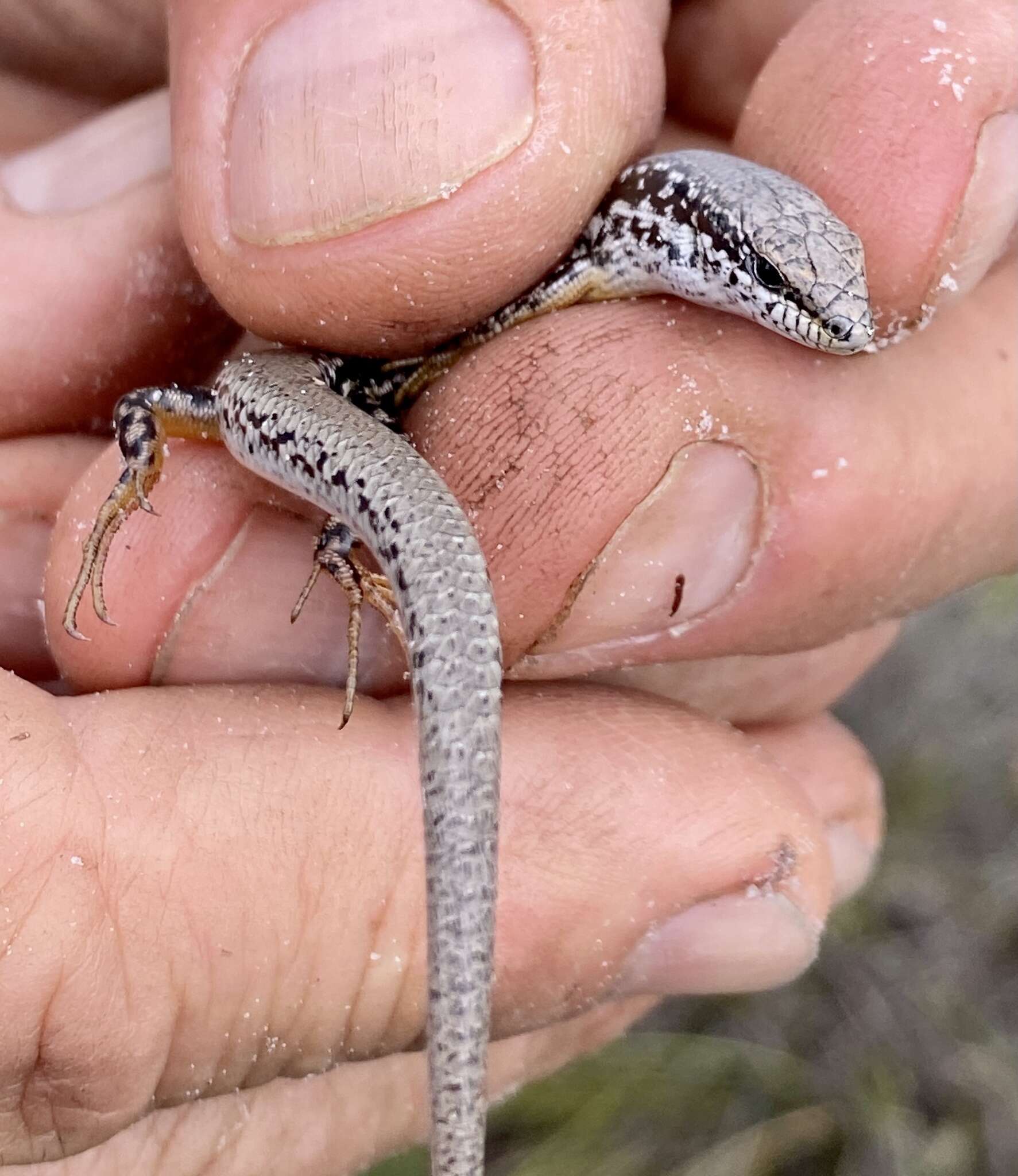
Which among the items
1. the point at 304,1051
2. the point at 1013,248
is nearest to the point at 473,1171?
the point at 304,1051

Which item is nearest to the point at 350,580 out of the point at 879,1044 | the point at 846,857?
the point at 846,857

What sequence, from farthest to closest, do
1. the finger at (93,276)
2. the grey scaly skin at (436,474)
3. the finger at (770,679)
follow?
the finger at (770,679) → the finger at (93,276) → the grey scaly skin at (436,474)

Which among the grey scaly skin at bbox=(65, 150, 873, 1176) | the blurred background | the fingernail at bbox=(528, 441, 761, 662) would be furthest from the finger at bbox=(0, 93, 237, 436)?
the blurred background

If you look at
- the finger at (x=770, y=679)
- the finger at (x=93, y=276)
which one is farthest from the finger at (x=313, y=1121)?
the finger at (x=93, y=276)

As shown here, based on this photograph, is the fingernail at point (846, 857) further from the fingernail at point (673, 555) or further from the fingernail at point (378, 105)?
the fingernail at point (378, 105)

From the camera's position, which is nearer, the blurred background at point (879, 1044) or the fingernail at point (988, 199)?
the fingernail at point (988, 199)

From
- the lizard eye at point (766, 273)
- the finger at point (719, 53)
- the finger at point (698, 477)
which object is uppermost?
the finger at point (719, 53)

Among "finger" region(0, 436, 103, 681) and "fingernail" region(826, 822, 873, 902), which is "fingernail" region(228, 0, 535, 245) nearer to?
"finger" region(0, 436, 103, 681)
